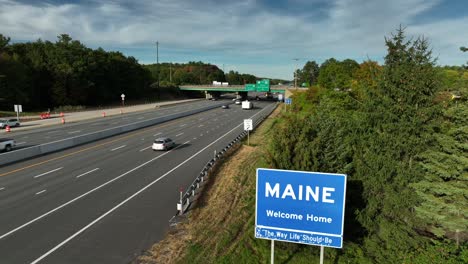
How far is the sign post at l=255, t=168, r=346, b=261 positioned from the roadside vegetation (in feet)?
11.0

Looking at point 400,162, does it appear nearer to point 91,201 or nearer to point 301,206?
point 301,206

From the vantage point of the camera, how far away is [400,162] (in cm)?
1373

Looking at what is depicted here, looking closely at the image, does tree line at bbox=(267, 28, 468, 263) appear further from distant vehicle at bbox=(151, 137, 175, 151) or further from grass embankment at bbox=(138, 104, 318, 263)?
distant vehicle at bbox=(151, 137, 175, 151)

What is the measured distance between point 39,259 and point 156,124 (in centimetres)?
4509

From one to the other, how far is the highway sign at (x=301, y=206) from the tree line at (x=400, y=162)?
338cm

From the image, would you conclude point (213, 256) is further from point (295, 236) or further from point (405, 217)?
point (405, 217)

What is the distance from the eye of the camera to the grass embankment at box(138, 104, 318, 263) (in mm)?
11773

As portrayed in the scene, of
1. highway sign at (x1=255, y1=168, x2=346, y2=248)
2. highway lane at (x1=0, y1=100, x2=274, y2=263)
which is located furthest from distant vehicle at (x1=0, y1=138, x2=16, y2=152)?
highway sign at (x1=255, y1=168, x2=346, y2=248)

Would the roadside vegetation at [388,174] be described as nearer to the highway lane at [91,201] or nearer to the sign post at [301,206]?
the highway lane at [91,201]

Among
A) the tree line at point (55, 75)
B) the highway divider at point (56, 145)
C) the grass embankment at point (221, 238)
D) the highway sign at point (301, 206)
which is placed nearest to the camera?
the highway sign at point (301, 206)

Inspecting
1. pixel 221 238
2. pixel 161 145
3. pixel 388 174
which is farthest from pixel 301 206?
pixel 161 145

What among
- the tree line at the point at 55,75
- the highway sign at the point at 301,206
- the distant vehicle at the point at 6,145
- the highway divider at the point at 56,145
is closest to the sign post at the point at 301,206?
the highway sign at the point at 301,206

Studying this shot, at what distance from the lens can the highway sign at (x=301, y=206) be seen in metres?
8.07

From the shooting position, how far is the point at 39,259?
471 inches
